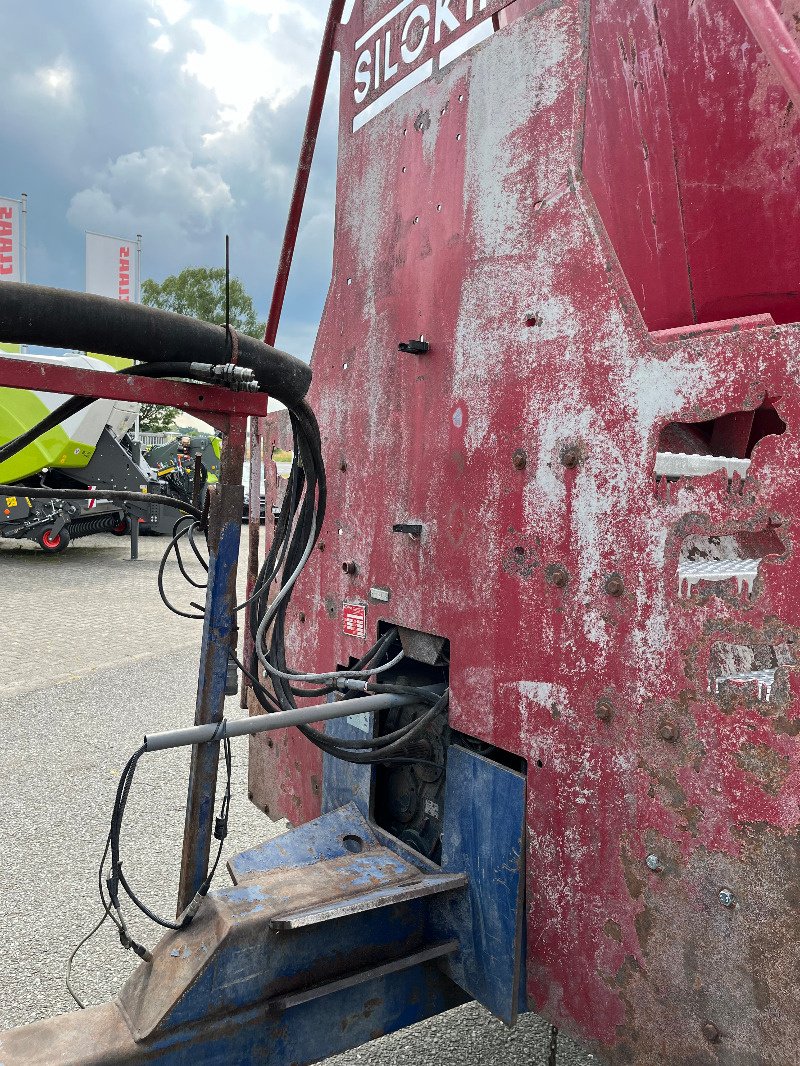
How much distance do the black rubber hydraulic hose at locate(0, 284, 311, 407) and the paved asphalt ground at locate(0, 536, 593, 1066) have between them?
1.82m

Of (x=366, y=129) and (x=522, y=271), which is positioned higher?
(x=366, y=129)

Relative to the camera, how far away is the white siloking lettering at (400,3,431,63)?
1945mm

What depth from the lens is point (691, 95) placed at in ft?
5.51

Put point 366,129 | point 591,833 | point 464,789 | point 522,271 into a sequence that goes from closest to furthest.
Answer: point 591,833 → point 522,271 → point 464,789 → point 366,129

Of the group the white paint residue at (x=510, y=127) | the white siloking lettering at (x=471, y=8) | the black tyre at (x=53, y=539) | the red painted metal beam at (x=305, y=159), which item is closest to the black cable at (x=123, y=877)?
the white paint residue at (x=510, y=127)

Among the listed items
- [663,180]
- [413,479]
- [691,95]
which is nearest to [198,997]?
[413,479]

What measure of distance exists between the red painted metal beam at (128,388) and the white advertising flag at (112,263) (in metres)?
19.6

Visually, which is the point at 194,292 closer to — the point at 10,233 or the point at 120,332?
the point at 10,233

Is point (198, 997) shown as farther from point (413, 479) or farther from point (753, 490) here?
point (753, 490)

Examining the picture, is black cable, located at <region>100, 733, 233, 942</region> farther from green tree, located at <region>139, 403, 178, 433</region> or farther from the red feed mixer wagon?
green tree, located at <region>139, 403, 178, 433</region>

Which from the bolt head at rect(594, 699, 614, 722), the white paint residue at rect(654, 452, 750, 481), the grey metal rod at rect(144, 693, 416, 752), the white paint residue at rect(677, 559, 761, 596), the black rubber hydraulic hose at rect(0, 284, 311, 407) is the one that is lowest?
the grey metal rod at rect(144, 693, 416, 752)

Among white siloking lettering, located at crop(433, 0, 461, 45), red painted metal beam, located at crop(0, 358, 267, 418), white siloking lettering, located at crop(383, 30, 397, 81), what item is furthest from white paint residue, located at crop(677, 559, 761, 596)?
white siloking lettering, located at crop(383, 30, 397, 81)

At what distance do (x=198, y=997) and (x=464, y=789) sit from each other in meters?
0.65

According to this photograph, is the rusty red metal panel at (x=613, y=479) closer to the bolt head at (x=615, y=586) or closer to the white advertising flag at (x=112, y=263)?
the bolt head at (x=615, y=586)
